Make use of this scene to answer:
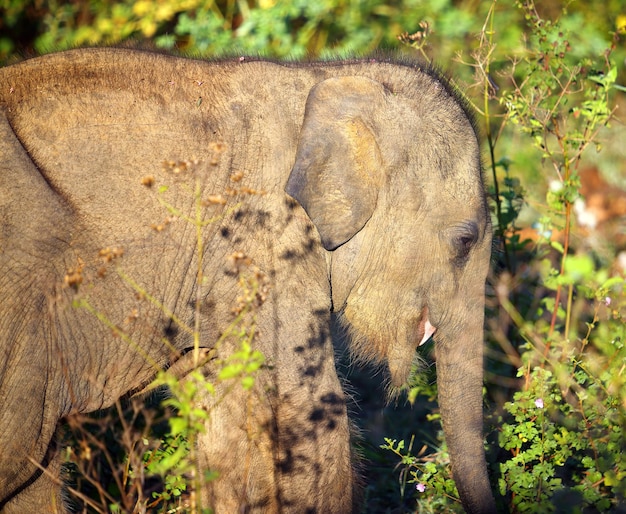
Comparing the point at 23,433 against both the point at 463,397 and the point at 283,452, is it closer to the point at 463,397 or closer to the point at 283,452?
the point at 283,452

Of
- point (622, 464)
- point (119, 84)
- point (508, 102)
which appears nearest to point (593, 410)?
point (622, 464)

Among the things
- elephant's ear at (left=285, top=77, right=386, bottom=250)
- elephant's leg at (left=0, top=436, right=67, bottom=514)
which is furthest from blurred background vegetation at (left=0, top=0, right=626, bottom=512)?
elephant's leg at (left=0, top=436, right=67, bottom=514)

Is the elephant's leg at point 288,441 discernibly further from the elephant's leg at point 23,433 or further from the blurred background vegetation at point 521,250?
the elephant's leg at point 23,433

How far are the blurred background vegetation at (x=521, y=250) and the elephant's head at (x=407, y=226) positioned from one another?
0.19m

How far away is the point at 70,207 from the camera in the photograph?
2.84 m

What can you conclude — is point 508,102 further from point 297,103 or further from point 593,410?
point 593,410

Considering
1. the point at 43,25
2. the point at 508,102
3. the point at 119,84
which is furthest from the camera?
the point at 43,25

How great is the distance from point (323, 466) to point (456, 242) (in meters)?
0.90

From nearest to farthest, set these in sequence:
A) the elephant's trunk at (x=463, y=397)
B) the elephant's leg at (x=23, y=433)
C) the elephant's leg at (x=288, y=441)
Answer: the elephant's leg at (x=23, y=433) → the elephant's leg at (x=288, y=441) → the elephant's trunk at (x=463, y=397)

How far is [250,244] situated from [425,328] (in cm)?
78

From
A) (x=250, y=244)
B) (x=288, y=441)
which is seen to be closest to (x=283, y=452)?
(x=288, y=441)

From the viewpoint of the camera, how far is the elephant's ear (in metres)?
3.02

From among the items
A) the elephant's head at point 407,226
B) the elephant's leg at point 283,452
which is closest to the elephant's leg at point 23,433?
the elephant's leg at point 283,452

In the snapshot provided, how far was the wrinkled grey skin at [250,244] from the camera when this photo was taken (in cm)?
283
